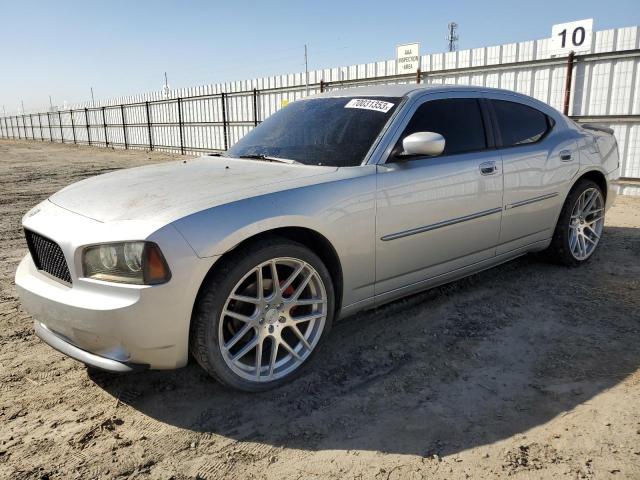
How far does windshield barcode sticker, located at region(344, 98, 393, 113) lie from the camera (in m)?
3.20

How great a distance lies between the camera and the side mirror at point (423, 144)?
2.86m

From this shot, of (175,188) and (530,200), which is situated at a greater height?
(175,188)

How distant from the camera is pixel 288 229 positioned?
2566mm

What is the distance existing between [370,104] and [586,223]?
2612 millimetres

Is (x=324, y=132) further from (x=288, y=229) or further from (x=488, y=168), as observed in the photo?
(x=488, y=168)

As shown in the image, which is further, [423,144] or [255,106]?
[255,106]

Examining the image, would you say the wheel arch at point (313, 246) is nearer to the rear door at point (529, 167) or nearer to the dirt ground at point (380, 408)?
→ the dirt ground at point (380, 408)

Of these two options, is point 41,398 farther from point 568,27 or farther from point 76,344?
point 568,27

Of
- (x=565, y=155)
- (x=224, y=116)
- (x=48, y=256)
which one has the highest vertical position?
(x=565, y=155)

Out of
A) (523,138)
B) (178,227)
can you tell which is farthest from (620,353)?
(178,227)

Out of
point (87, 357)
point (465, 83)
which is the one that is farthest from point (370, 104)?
→ point (465, 83)

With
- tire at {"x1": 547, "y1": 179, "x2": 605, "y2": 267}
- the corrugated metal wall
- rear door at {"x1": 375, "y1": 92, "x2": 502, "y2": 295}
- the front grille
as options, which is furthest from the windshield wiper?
the corrugated metal wall

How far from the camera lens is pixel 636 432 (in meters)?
2.18

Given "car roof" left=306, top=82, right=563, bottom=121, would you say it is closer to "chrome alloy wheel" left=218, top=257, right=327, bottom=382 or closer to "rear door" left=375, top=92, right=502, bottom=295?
"rear door" left=375, top=92, right=502, bottom=295
